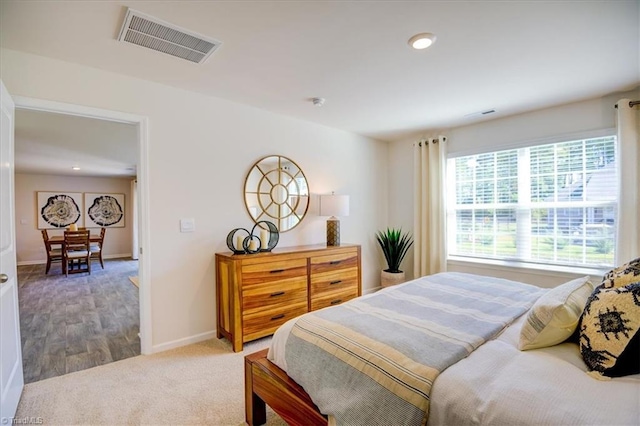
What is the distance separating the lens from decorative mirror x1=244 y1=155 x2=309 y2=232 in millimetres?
3238

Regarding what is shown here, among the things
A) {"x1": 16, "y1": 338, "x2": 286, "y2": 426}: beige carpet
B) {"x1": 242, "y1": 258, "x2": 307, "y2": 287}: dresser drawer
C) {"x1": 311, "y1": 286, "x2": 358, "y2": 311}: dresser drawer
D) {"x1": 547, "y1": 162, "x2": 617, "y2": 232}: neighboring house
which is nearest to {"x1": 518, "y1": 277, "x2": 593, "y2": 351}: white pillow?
{"x1": 16, "y1": 338, "x2": 286, "y2": 426}: beige carpet

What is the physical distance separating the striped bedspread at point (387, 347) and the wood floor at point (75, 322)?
208 cm

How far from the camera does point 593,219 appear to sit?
303 cm

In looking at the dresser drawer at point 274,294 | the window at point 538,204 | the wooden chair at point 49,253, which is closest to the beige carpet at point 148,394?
the dresser drawer at point 274,294

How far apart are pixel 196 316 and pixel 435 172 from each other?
133 inches

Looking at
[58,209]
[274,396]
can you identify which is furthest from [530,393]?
[58,209]

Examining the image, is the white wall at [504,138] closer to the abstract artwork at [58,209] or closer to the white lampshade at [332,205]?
the white lampshade at [332,205]

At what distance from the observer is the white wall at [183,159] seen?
2248 mm

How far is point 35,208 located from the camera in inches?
290

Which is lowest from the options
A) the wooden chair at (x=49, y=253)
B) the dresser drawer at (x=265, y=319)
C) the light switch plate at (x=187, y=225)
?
the dresser drawer at (x=265, y=319)

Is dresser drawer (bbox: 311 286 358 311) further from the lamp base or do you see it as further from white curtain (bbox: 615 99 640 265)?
white curtain (bbox: 615 99 640 265)

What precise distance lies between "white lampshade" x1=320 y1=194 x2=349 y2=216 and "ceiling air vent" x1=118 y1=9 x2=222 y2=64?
1985mm

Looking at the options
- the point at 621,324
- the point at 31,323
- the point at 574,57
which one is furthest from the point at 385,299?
the point at 31,323

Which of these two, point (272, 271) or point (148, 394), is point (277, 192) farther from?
point (148, 394)
